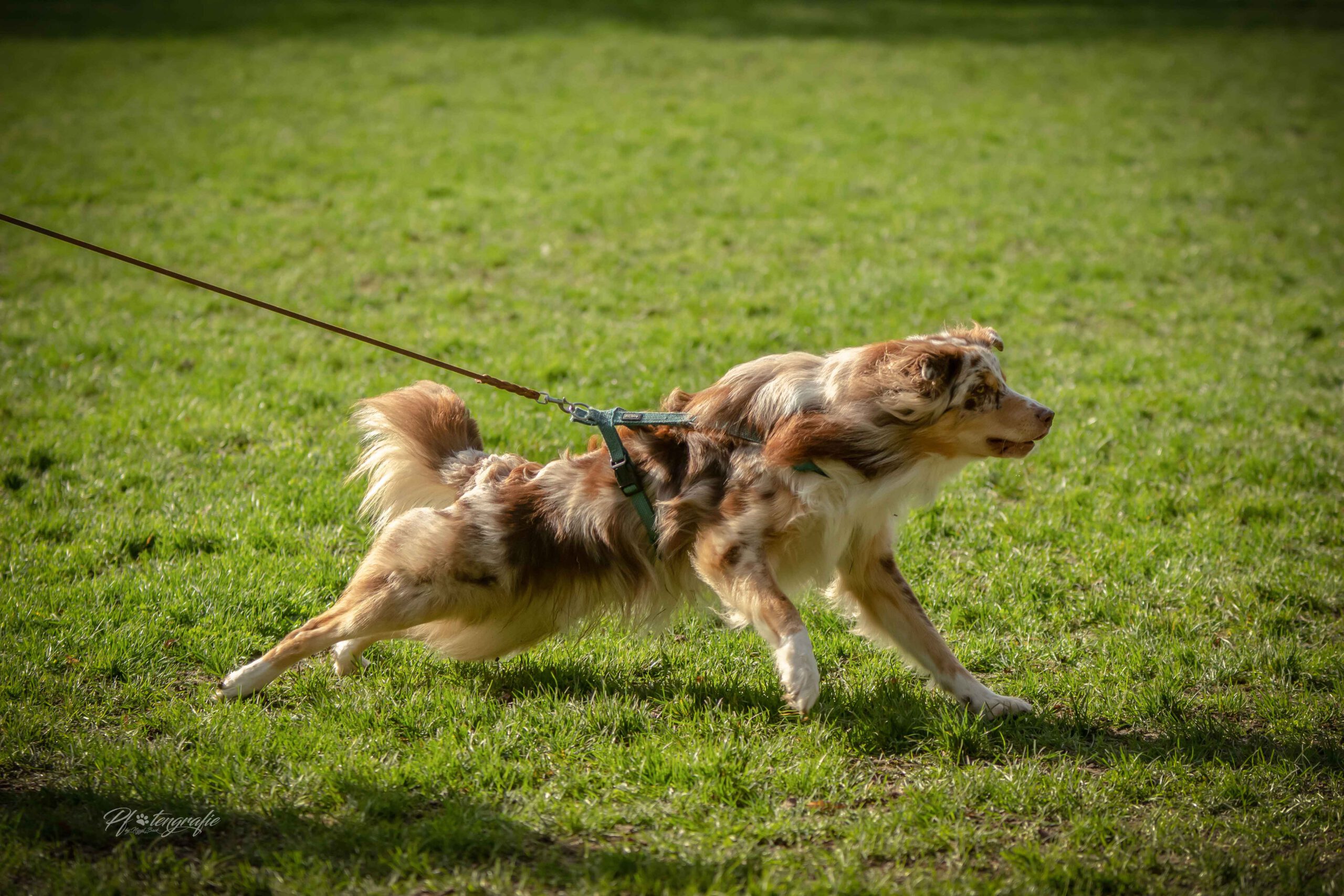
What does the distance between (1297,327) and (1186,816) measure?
22.9 ft

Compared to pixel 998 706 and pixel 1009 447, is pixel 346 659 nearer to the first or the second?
pixel 998 706

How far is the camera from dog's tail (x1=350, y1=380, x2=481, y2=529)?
492 cm

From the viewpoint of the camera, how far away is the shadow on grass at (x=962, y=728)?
13.5ft

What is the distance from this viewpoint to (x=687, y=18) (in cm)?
2511

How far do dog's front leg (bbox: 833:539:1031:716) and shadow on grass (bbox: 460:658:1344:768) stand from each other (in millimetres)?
133

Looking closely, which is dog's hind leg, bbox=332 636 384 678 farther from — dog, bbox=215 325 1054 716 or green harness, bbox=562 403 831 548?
green harness, bbox=562 403 831 548

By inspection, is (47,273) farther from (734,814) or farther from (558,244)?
(734,814)

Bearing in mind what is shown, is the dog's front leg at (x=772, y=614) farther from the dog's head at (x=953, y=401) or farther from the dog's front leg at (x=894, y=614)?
the dog's head at (x=953, y=401)

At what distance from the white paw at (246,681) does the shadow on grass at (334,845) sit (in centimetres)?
70

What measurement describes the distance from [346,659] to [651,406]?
130 inches

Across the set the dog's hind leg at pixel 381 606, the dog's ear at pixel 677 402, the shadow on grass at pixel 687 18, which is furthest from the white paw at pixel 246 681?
the shadow on grass at pixel 687 18

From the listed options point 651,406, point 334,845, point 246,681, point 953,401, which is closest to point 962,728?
point 953,401

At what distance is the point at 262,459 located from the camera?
6.68m

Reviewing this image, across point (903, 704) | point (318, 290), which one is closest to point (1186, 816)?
point (903, 704)
